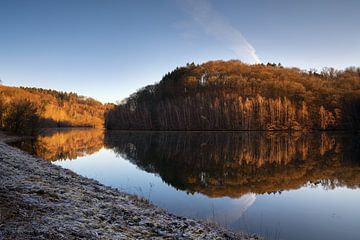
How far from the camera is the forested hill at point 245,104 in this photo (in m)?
105

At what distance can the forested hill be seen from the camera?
105000mm

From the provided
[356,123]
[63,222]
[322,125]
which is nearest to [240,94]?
[322,125]

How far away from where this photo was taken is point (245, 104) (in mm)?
105312

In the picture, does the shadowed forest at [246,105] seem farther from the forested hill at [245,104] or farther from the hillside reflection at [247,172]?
the hillside reflection at [247,172]

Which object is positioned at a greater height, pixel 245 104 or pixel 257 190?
pixel 245 104

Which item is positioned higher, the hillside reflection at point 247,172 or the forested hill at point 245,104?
the forested hill at point 245,104

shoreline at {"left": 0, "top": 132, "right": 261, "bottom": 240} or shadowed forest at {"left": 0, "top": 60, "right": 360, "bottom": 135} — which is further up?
shadowed forest at {"left": 0, "top": 60, "right": 360, "bottom": 135}

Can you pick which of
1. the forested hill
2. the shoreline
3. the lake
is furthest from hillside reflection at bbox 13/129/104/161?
the forested hill

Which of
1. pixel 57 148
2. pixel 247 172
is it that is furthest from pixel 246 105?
pixel 247 172

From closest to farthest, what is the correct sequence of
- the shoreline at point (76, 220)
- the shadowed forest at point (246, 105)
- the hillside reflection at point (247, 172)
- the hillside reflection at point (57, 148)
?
the shoreline at point (76, 220), the hillside reflection at point (247, 172), the hillside reflection at point (57, 148), the shadowed forest at point (246, 105)

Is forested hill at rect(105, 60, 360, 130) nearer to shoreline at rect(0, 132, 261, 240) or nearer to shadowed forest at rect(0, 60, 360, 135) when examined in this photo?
shadowed forest at rect(0, 60, 360, 135)

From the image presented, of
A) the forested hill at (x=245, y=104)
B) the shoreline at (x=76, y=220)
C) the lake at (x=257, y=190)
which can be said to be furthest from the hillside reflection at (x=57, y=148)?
the forested hill at (x=245, y=104)

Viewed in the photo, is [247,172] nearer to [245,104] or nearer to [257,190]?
[257,190]

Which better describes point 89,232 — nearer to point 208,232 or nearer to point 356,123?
point 208,232
